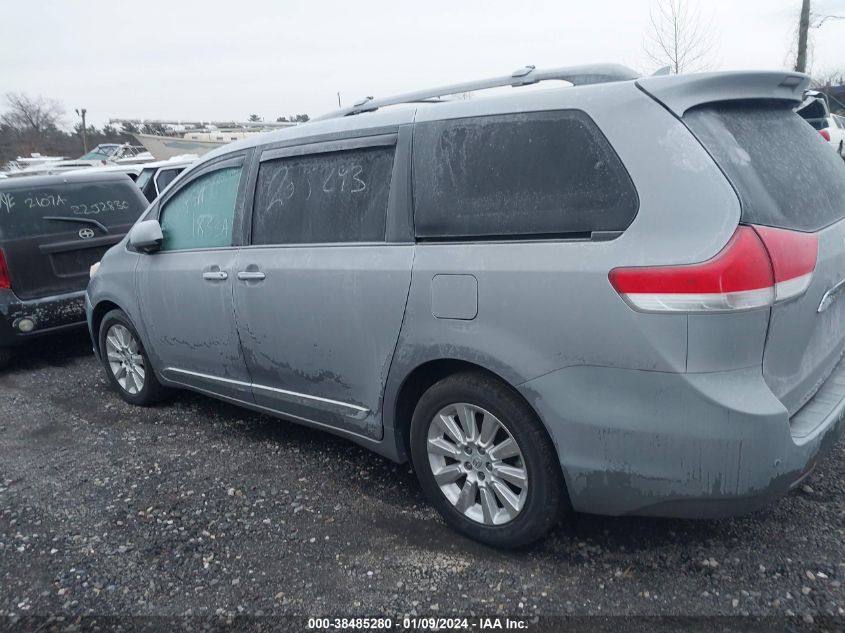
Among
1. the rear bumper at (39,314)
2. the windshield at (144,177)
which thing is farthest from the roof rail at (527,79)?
the windshield at (144,177)

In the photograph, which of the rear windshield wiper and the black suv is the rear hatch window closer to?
the black suv

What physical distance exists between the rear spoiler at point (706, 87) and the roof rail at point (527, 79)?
0.95 ft

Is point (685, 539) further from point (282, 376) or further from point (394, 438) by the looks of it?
point (282, 376)

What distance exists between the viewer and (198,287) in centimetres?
413

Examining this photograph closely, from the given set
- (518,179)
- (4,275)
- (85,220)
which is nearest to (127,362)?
(4,275)

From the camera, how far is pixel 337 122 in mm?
3521

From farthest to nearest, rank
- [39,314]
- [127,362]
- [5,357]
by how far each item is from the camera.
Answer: [5,357]
[39,314]
[127,362]

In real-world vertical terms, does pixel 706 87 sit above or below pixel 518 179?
above

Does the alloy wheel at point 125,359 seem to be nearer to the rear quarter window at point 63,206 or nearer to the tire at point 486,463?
the rear quarter window at point 63,206

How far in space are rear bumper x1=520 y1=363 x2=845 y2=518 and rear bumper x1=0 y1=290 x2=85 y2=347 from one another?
500cm

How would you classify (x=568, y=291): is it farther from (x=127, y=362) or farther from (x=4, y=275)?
(x=4, y=275)

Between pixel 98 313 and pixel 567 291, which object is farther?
pixel 98 313

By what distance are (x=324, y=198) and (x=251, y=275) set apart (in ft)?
1.95

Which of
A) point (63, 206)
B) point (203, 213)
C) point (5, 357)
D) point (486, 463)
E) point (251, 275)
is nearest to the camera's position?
point (486, 463)
